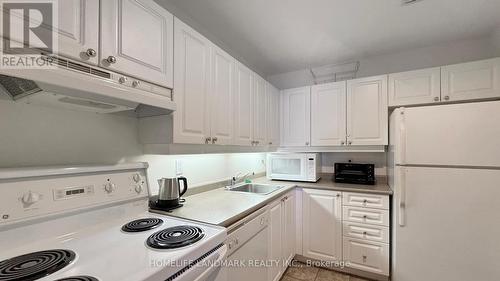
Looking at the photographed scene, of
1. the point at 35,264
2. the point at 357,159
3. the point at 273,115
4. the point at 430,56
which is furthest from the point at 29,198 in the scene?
the point at 430,56

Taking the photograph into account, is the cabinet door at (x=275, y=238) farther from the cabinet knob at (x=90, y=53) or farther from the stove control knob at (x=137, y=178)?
the cabinet knob at (x=90, y=53)

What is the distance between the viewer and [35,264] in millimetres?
711

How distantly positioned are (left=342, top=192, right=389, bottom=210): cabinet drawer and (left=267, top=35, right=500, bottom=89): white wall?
1576 millimetres

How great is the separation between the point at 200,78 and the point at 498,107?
7.52 feet

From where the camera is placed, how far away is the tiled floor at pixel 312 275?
2072 mm

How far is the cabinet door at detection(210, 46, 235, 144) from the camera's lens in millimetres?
1612

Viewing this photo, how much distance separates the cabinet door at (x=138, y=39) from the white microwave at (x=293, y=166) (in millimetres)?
1734

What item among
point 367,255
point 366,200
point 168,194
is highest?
point 168,194

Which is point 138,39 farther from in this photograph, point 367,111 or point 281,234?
point 367,111

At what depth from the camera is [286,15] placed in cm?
178

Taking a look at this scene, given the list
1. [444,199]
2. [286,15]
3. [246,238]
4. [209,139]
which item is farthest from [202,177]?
[444,199]

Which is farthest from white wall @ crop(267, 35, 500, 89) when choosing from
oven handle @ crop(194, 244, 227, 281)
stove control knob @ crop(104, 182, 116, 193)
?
stove control knob @ crop(104, 182, 116, 193)

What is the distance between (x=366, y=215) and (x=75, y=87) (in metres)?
2.45

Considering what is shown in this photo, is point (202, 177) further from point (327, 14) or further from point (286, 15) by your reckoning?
point (327, 14)
